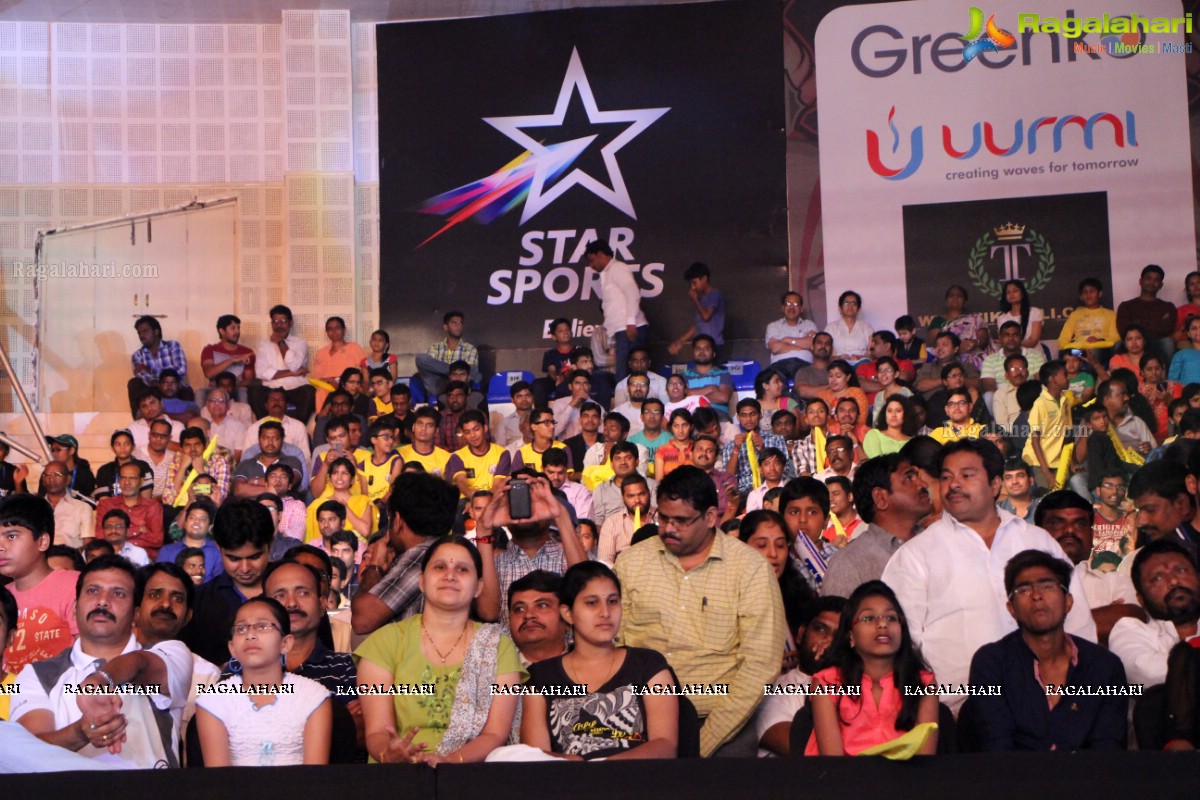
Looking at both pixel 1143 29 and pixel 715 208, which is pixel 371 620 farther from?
pixel 1143 29

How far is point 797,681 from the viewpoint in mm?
4785

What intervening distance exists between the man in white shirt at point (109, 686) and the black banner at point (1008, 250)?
31.0ft

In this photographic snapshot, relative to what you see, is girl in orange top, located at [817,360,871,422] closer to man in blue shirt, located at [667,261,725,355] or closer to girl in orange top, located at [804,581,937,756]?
man in blue shirt, located at [667,261,725,355]

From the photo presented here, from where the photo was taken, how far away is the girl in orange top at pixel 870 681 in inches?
158

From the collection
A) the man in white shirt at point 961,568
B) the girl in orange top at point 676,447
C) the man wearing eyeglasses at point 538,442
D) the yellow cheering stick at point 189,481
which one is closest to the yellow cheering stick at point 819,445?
the girl in orange top at point 676,447

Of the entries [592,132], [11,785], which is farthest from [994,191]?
Result: [11,785]

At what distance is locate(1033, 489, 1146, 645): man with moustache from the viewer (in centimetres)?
496

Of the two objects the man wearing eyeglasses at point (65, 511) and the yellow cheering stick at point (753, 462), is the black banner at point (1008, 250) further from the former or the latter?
the man wearing eyeglasses at point (65, 511)

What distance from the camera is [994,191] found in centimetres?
1249

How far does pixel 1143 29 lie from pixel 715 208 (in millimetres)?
4196

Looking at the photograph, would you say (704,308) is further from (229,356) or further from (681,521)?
(681,521)

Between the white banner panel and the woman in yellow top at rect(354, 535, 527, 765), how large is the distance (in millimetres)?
8939

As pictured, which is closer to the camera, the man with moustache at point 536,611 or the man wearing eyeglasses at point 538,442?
the man with moustache at point 536,611

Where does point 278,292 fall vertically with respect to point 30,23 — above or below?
below
